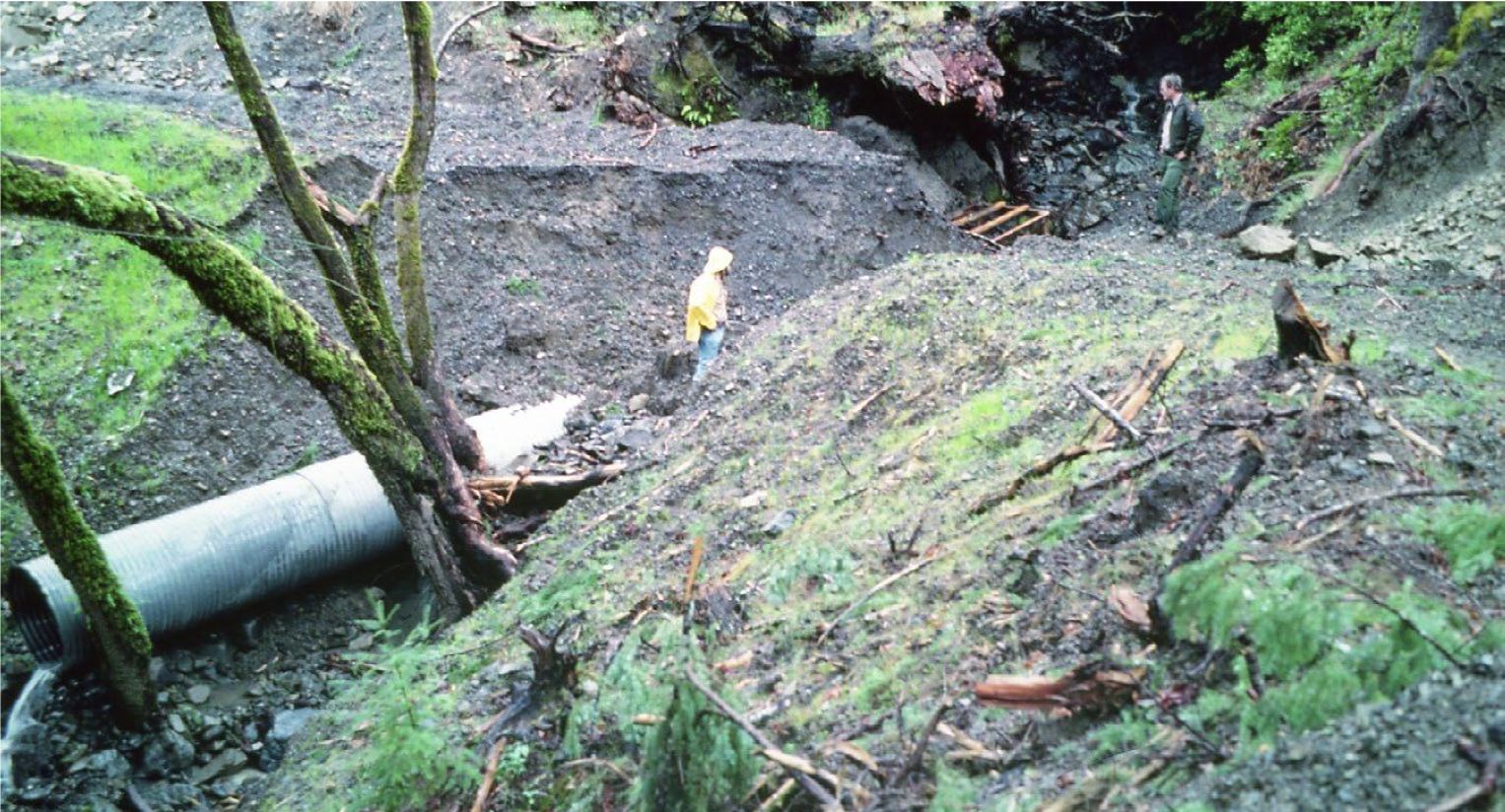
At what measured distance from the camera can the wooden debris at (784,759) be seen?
3.53m

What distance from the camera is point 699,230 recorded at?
12.4 m

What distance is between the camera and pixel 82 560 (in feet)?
20.8

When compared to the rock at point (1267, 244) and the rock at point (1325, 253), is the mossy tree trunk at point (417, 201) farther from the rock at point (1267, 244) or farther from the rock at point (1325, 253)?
the rock at point (1325, 253)

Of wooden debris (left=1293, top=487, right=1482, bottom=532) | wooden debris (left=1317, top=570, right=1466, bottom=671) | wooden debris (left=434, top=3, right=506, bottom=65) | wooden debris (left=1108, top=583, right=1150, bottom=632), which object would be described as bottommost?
wooden debris (left=1108, top=583, right=1150, bottom=632)

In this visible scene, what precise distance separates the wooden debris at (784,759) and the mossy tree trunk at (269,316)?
12.3 ft

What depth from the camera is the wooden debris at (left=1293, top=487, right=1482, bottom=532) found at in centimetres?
386

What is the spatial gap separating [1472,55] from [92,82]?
1454cm

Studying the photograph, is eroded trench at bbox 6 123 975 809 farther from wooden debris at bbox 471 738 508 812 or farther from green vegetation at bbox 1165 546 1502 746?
green vegetation at bbox 1165 546 1502 746

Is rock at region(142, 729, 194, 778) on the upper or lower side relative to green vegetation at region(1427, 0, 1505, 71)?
lower

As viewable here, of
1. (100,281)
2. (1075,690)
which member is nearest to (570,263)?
(100,281)

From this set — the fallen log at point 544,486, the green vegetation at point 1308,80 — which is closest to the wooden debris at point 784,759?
the fallen log at point 544,486

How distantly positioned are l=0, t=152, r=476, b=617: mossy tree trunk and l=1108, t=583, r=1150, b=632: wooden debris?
4.50 metres

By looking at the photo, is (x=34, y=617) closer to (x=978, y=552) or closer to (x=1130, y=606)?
(x=978, y=552)

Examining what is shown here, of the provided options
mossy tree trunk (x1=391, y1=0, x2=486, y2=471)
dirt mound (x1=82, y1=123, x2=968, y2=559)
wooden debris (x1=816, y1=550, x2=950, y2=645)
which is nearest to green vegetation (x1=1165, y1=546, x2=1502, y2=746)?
wooden debris (x1=816, y1=550, x2=950, y2=645)
